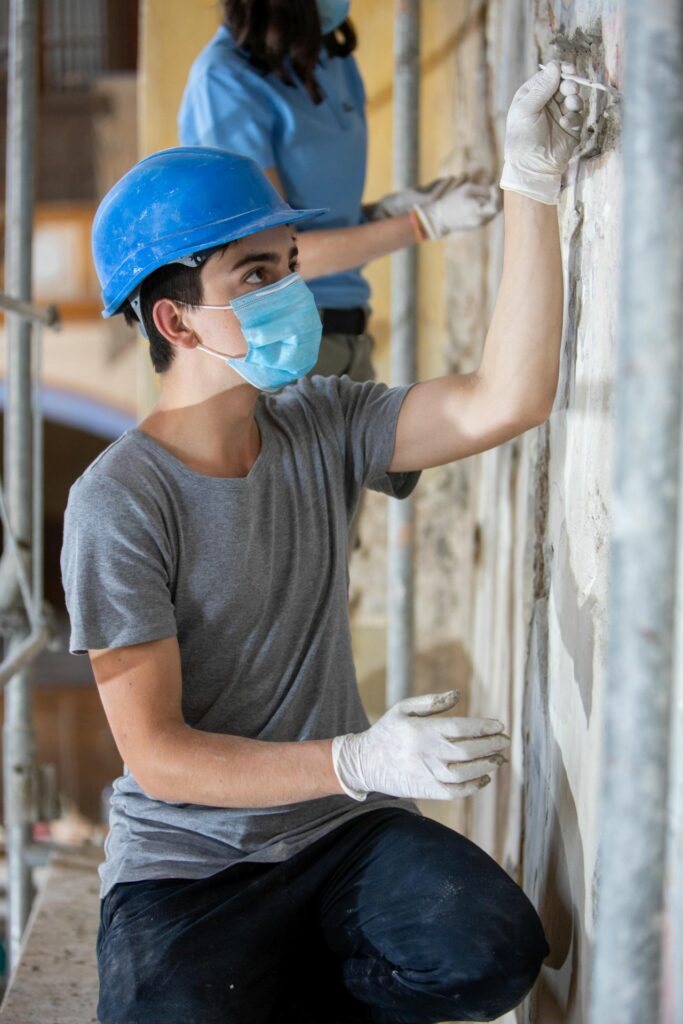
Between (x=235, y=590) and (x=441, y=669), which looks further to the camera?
(x=441, y=669)

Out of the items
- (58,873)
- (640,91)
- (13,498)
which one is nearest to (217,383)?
(640,91)

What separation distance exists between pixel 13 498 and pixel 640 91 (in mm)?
1952

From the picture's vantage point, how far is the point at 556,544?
4.84 ft

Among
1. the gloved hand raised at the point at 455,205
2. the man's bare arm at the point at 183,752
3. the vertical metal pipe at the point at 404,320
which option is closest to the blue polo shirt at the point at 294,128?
the gloved hand raised at the point at 455,205

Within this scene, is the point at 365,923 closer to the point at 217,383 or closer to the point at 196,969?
the point at 196,969

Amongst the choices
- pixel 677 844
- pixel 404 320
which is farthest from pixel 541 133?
pixel 404 320

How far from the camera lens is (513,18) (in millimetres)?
2172

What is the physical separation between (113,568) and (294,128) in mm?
945

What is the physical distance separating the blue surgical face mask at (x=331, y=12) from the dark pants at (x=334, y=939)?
133 centimetres

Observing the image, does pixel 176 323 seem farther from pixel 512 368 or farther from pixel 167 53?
pixel 167 53

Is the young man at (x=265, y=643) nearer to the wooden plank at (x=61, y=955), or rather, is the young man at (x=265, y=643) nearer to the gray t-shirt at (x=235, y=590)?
the gray t-shirt at (x=235, y=590)

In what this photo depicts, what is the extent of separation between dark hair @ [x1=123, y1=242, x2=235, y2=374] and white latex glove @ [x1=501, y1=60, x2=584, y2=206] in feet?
1.25

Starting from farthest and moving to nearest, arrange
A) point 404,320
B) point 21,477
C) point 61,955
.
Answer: point 404,320 → point 21,477 → point 61,955

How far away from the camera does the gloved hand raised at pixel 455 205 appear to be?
6.28ft
